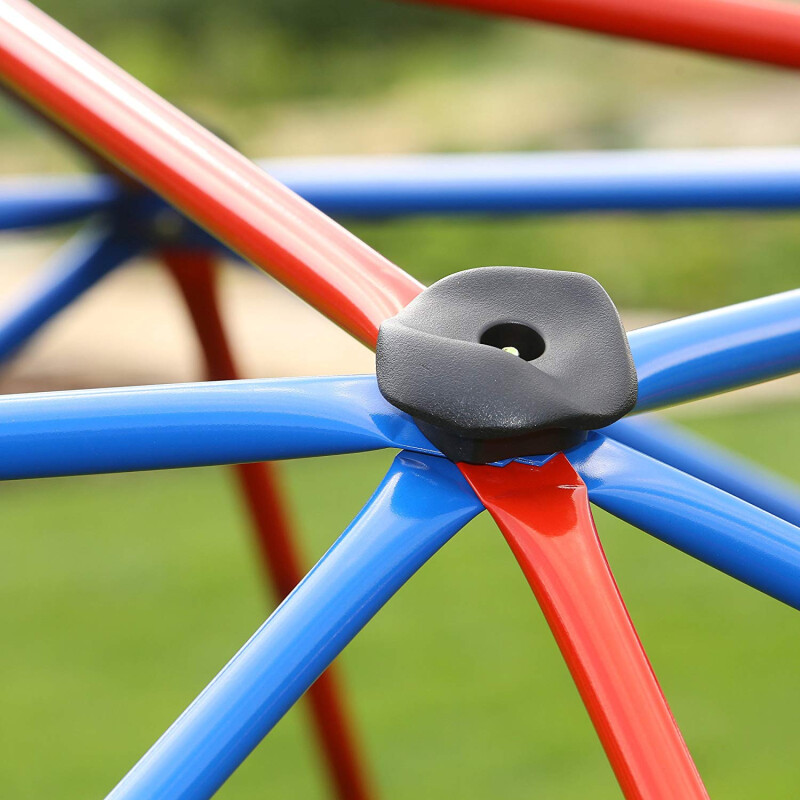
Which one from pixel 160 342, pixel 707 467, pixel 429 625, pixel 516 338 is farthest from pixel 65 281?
pixel 160 342

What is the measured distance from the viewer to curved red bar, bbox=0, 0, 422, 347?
532 mm

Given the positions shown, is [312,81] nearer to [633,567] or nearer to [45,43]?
[633,567]

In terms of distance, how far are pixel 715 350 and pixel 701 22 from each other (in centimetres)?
31

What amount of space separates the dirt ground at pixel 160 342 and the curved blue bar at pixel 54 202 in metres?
2.65

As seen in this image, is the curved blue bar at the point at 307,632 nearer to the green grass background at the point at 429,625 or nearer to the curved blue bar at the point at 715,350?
the curved blue bar at the point at 715,350

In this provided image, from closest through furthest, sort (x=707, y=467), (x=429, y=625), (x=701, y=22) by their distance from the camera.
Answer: (x=701, y=22) → (x=707, y=467) → (x=429, y=625)

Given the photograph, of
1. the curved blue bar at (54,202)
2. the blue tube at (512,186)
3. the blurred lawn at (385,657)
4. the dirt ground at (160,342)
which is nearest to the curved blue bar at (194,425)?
the blue tube at (512,186)

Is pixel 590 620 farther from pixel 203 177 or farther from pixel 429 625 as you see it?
pixel 429 625

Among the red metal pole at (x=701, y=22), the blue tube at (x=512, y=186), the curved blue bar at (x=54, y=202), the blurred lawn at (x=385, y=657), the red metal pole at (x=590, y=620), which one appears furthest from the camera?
the blurred lawn at (x=385, y=657)

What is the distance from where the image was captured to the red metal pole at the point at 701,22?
29.6 inches

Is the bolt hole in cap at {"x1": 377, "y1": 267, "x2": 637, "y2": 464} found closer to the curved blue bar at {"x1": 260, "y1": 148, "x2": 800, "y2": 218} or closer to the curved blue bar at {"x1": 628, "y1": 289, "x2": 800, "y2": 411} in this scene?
the curved blue bar at {"x1": 628, "y1": 289, "x2": 800, "y2": 411}

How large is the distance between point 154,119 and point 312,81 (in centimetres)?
655

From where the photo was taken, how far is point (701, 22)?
2.51ft

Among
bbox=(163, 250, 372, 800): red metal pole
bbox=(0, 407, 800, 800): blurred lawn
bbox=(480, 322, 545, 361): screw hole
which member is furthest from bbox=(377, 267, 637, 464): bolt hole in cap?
bbox=(0, 407, 800, 800): blurred lawn
